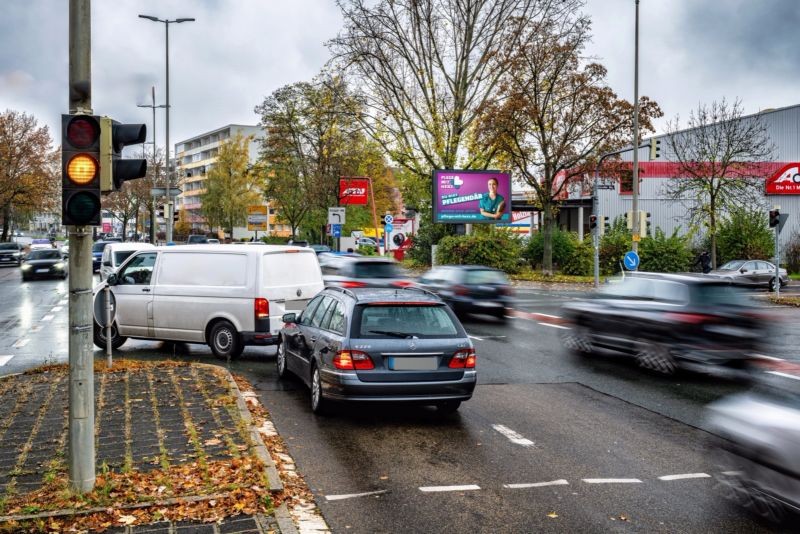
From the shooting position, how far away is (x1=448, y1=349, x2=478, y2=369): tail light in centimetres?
832

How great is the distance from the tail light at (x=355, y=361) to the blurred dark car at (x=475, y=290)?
11.6 metres

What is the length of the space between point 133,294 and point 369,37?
2944cm

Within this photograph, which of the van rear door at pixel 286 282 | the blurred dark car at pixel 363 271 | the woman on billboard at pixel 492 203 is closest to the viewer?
the van rear door at pixel 286 282

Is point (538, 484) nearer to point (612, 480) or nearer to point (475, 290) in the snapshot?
point (612, 480)

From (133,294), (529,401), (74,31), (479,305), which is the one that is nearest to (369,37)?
(479,305)

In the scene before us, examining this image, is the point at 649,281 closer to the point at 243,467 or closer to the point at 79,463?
the point at 243,467

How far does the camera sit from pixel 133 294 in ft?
44.5

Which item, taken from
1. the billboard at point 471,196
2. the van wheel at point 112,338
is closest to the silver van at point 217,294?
the van wheel at point 112,338

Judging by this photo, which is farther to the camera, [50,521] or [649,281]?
[649,281]

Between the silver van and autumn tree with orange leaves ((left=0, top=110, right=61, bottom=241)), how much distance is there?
5639 centimetres

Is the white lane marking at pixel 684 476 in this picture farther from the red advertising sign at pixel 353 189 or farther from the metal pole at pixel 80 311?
the red advertising sign at pixel 353 189

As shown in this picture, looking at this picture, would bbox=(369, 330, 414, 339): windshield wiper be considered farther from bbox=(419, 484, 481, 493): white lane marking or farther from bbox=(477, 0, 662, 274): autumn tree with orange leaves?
bbox=(477, 0, 662, 274): autumn tree with orange leaves

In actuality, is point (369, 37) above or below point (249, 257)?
above

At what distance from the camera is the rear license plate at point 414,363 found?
815cm
